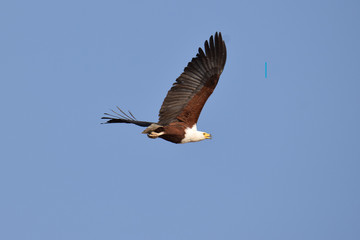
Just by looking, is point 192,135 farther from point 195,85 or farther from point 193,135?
point 195,85

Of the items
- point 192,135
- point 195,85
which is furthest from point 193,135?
point 195,85

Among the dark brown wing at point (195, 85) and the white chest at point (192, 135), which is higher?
the dark brown wing at point (195, 85)

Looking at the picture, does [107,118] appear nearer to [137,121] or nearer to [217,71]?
[137,121]

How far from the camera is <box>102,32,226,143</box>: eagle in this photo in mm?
12633

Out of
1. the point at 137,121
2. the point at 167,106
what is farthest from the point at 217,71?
the point at 137,121

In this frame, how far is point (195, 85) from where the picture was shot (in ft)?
41.7

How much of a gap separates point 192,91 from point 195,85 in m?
0.19

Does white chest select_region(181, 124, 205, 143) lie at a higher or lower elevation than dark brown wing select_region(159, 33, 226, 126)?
lower

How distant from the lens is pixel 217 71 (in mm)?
12758

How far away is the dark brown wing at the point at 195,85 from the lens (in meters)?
12.6

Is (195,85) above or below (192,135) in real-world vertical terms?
above

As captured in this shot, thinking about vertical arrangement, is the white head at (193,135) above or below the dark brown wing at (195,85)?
below

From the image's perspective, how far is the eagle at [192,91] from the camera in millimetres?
12633

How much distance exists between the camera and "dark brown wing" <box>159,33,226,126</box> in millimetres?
12648
